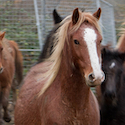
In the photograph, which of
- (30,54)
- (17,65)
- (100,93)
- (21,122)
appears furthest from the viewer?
(30,54)

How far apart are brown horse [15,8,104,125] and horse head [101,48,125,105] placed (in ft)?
2.13

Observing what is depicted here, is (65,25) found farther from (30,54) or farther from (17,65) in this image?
(30,54)

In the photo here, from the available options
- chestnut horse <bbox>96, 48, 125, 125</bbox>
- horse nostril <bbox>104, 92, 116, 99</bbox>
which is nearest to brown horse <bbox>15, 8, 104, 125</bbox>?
horse nostril <bbox>104, 92, 116, 99</bbox>

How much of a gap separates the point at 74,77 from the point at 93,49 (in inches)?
17.3

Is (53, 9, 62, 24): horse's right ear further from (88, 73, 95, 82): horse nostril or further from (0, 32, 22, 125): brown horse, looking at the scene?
(88, 73, 95, 82): horse nostril

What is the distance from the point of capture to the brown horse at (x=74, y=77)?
2.20 metres

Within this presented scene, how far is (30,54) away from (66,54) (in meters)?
5.15

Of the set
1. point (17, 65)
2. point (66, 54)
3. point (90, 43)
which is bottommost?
point (17, 65)

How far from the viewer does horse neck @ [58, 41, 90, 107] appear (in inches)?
96.9

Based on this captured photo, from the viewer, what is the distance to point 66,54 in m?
2.49

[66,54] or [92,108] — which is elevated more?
[66,54]

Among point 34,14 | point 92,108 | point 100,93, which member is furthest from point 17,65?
point 92,108

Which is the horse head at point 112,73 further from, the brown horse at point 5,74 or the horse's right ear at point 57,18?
the brown horse at point 5,74

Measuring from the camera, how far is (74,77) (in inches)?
97.3
